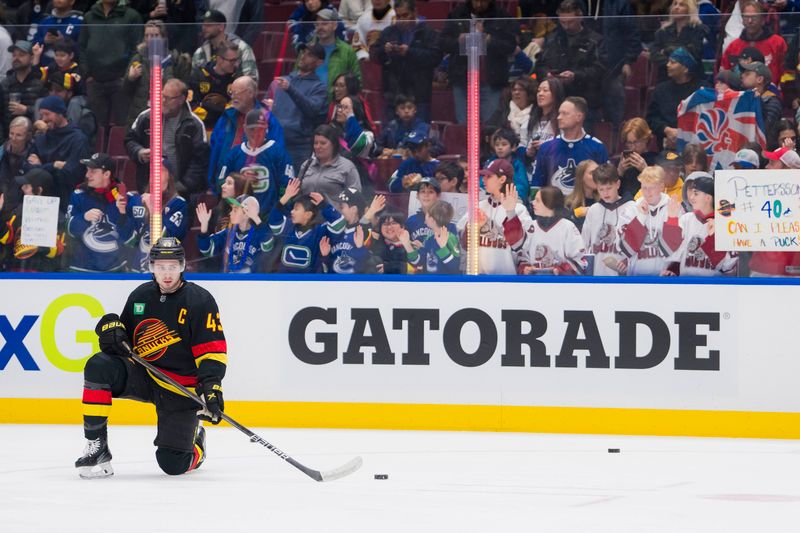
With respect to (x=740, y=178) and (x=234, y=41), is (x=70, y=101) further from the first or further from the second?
(x=740, y=178)

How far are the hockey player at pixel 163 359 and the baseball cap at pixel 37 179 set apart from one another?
216 cm

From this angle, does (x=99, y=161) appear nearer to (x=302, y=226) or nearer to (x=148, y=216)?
(x=148, y=216)

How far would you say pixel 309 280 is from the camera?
7254mm

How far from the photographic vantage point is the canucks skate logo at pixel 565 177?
7.05 m

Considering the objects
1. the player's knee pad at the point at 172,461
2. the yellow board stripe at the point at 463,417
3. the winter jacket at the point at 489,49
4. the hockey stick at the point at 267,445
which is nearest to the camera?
the hockey stick at the point at 267,445

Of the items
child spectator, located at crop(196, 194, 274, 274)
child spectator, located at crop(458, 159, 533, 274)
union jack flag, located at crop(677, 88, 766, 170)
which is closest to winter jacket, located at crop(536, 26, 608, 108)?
union jack flag, located at crop(677, 88, 766, 170)

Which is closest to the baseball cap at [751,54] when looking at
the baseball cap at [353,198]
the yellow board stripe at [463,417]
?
the yellow board stripe at [463,417]

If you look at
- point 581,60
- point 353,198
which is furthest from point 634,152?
point 353,198

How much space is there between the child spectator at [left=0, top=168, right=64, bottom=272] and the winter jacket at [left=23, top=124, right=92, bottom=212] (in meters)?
0.05

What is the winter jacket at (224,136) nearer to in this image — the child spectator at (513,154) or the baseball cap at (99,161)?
the baseball cap at (99,161)

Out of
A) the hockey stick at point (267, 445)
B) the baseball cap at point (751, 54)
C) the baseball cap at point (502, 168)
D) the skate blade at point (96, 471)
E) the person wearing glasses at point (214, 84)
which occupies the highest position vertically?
the baseball cap at point (751, 54)

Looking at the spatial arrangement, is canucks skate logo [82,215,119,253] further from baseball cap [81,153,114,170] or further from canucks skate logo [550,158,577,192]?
canucks skate logo [550,158,577,192]

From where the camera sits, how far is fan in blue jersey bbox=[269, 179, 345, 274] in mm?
7262

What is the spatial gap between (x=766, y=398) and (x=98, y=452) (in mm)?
3433
